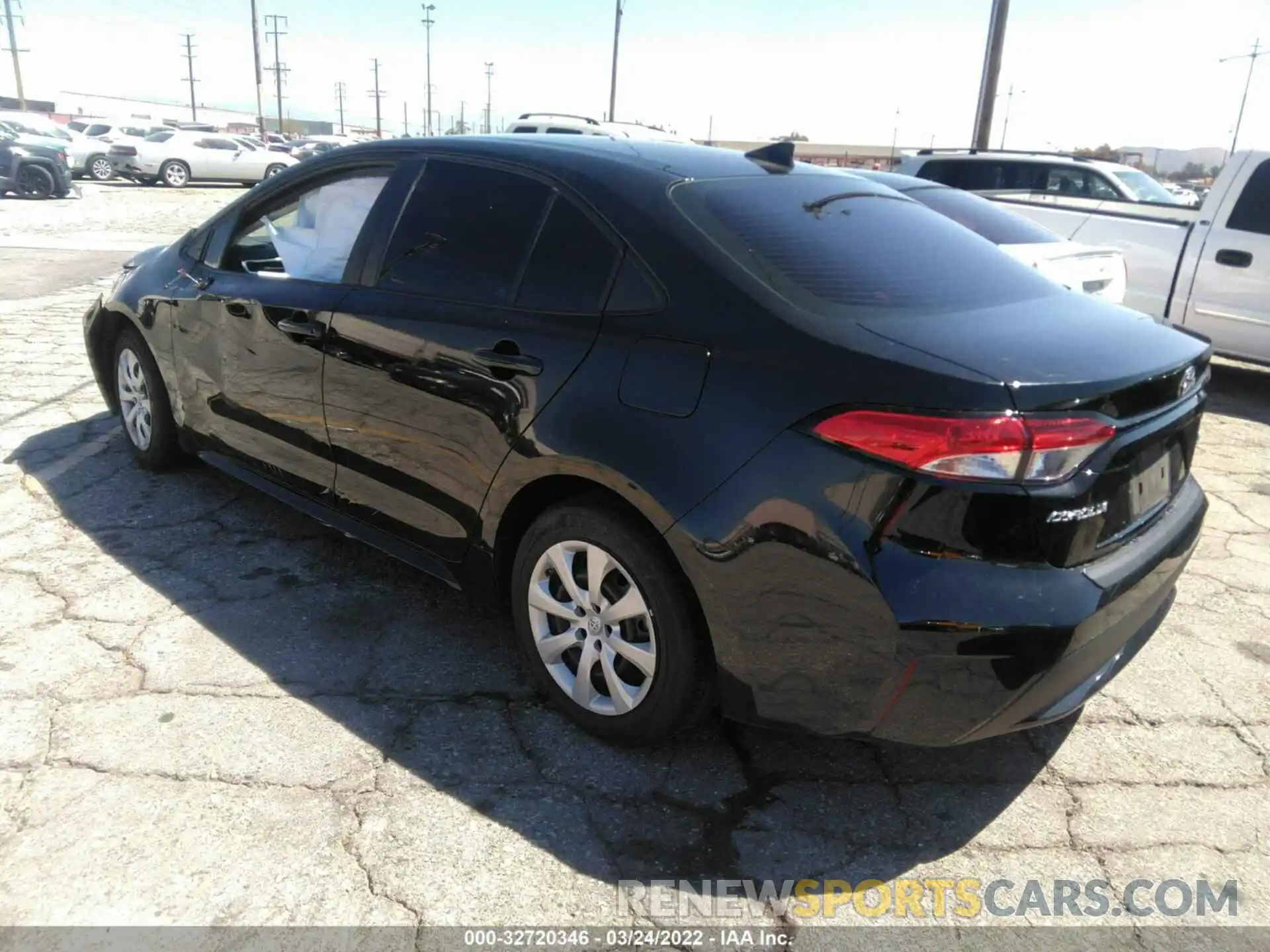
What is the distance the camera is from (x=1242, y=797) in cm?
266

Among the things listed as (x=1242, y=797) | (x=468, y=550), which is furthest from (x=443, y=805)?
(x=1242, y=797)

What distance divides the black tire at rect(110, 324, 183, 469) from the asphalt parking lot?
752mm

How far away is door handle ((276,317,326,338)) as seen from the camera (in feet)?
11.1

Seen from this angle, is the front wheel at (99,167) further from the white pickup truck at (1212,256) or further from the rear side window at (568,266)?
the rear side window at (568,266)

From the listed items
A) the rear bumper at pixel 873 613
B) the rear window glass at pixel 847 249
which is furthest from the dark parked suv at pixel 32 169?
the rear bumper at pixel 873 613

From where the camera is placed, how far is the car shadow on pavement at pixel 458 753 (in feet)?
A: 8.00

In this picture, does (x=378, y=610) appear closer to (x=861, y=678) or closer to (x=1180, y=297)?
(x=861, y=678)

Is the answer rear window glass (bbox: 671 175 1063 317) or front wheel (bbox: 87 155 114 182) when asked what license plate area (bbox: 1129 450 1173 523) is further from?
front wheel (bbox: 87 155 114 182)

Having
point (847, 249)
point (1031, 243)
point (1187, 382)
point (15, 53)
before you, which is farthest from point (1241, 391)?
point (15, 53)

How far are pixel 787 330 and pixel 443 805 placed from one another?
153 cm

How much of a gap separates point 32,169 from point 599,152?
2182 cm

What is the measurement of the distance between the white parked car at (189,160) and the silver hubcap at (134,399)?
2392 centimetres

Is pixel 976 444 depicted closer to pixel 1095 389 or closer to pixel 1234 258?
pixel 1095 389

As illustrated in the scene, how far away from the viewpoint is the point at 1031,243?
602cm
